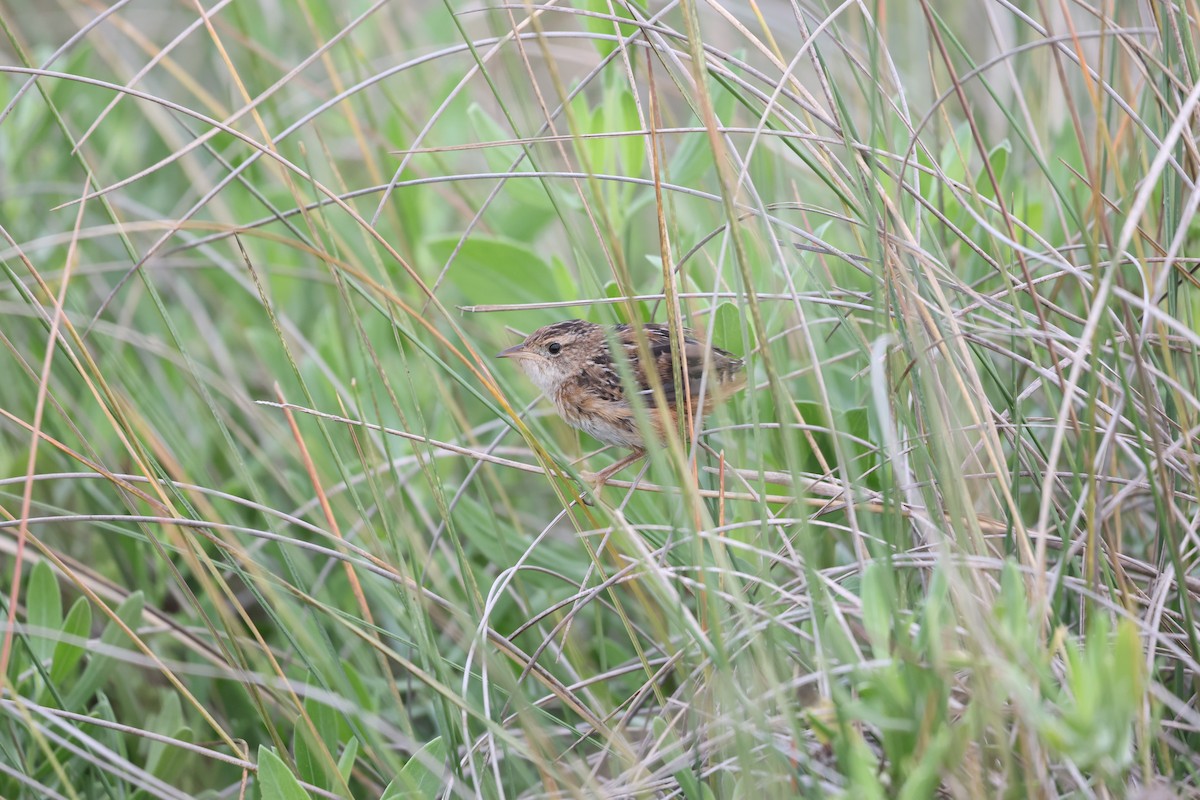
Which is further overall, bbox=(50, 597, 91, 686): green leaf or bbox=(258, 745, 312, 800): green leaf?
bbox=(50, 597, 91, 686): green leaf

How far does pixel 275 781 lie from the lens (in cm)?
224

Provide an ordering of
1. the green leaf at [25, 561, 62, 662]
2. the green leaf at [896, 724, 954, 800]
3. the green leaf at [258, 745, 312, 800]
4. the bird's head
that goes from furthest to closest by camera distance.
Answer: the bird's head < the green leaf at [25, 561, 62, 662] < the green leaf at [258, 745, 312, 800] < the green leaf at [896, 724, 954, 800]

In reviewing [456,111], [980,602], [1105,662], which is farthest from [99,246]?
[1105,662]

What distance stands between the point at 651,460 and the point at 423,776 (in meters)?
0.94

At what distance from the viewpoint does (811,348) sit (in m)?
2.23

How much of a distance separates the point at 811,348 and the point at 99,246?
13.5 ft

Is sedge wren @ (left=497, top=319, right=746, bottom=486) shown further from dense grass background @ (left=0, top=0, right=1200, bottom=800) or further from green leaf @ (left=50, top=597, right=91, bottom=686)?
green leaf @ (left=50, top=597, right=91, bottom=686)

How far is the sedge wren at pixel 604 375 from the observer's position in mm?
3262

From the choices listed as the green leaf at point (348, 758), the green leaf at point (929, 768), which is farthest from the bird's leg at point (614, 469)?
the green leaf at point (929, 768)

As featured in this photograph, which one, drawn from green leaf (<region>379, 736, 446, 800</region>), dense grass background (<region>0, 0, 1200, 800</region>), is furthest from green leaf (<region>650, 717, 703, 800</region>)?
green leaf (<region>379, 736, 446, 800</region>)

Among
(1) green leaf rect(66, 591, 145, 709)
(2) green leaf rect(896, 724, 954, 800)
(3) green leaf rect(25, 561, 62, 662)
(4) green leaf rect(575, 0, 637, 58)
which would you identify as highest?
(4) green leaf rect(575, 0, 637, 58)

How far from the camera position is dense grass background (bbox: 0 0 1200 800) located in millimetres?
2018

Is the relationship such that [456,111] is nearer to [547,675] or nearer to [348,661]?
[348,661]

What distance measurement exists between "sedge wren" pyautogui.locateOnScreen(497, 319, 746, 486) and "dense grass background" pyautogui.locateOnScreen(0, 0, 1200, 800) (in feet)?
0.42
